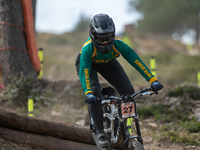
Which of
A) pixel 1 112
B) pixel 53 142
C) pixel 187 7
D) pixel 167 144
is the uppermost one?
pixel 187 7

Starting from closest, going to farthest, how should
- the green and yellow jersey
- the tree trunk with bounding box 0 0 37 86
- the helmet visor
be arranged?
1. the helmet visor
2. the green and yellow jersey
3. the tree trunk with bounding box 0 0 37 86

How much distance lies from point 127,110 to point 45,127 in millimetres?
1541

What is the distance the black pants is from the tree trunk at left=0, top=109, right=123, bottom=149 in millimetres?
732

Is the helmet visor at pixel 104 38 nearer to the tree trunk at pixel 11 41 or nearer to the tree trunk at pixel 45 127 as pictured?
the tree trunk at pixel 45 127

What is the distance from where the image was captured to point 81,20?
135 feet

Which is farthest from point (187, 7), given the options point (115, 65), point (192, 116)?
point (115, 65)

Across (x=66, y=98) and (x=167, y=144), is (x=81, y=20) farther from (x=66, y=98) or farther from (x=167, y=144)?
(x=167, y=144)

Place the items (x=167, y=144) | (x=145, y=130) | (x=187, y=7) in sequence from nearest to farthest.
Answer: (x=167, y=144) → (x=145, y=130) → (x=187, y=7)

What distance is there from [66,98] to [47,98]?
726 millimetres

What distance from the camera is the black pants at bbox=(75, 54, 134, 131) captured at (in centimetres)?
387

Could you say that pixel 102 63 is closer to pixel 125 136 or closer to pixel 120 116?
pixel 120 116

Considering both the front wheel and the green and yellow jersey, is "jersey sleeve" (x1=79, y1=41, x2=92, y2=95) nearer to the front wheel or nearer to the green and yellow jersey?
the green and yellow jersey

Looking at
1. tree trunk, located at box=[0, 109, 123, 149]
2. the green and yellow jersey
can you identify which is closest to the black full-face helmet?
the green and yellow jersey

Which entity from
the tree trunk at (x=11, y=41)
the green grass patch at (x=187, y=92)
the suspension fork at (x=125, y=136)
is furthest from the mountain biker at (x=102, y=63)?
the green grass patch at (x=187, y=92)
